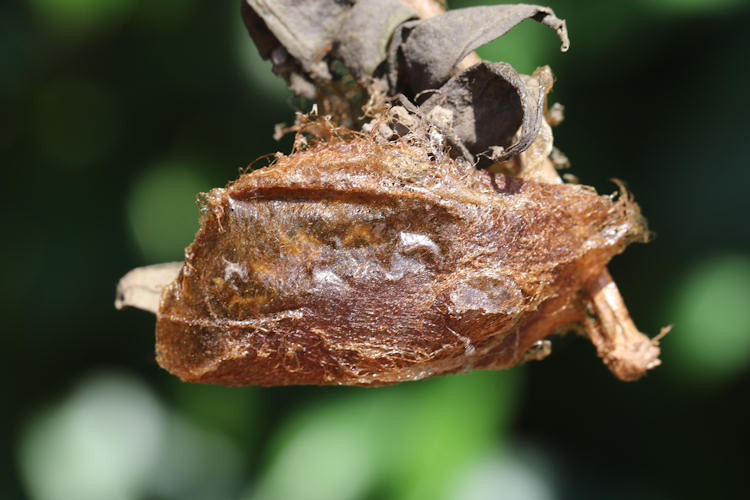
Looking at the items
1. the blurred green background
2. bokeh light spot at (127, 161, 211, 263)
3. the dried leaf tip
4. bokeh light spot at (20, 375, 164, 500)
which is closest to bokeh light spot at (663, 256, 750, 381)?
the blurred green background

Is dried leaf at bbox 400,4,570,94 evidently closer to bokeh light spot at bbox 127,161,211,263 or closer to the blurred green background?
the blurred green background

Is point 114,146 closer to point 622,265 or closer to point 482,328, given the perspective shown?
point 622,265

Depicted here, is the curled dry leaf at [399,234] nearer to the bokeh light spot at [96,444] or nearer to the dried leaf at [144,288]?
the dried leaf at [144,288]

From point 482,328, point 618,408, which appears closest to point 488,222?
point 482,328

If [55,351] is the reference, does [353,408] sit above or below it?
below

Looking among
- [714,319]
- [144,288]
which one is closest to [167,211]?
[144,288]

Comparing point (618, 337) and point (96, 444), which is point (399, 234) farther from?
point (96, 444)

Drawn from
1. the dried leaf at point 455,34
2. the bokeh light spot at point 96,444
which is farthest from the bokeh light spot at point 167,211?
the dried leaf at point 455,34
